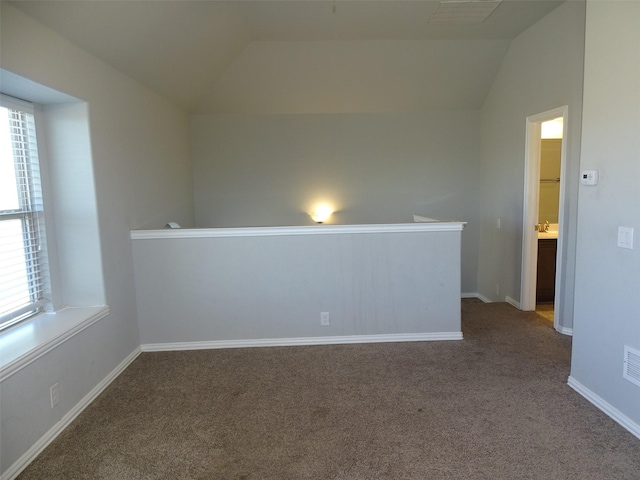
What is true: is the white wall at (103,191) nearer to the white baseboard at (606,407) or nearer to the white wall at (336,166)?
the white wall at (336,166)

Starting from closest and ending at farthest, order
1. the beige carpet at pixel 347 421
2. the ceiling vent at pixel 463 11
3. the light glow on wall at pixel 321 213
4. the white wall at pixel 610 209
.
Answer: the beige carpet at pixel 347 421 < the white wall at pixel 610 209 < the ceiling vent at pixel 463 11 < the light glow on wall at pixel 321 213

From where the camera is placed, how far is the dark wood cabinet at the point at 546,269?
4.55 m

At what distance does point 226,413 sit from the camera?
2.51m

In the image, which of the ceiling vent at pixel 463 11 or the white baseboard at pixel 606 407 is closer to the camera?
the white baseboard at pixel 606 407

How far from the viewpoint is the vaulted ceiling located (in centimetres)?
278

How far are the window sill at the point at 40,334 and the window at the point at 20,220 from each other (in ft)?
0.33

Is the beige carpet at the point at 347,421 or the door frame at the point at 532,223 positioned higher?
the door frame at the point at 532,223

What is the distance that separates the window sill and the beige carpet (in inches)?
20.9

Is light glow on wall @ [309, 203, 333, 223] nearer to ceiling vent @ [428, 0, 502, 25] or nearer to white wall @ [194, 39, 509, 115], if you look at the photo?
white wall @ [194, 39, 509, 115]

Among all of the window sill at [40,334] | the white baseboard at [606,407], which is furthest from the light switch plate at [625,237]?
the window sill at [40,334]

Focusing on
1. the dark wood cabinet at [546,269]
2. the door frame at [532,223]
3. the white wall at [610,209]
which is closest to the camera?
the white wall at [610,209]

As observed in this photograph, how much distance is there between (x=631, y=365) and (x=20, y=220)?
3.72m

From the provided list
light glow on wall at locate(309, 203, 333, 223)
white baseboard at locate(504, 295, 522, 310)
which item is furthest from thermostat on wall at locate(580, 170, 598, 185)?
light glow on wall at locate(309, 203, 333, 223)

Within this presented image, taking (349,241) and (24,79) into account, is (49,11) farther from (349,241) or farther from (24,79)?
(349,241)
